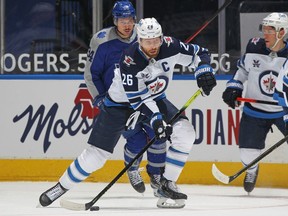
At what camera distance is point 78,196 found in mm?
6832

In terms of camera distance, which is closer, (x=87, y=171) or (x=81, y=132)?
(x=87, y=171)

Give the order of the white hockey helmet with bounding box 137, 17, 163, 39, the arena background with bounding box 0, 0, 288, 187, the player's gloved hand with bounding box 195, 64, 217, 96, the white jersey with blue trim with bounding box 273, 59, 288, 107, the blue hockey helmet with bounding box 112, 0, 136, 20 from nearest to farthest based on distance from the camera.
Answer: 1. the white hockey helmet with bounding box 137, 17, 163, 39
2. the player's gloved hand with bounding box 195, 64, 217, 96
3. the white jersey with blue trim with bounding box 273, 59, 288, 107
4. the blue hockey helmet with bounding box 112, 0, 136, 20
5. the arena background with bounding box 0, 0, 288, 187

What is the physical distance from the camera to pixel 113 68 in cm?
668

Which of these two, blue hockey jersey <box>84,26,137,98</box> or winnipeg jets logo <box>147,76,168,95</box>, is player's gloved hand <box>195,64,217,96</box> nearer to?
winnipeg jets logo <box>147,76,168,95</box>

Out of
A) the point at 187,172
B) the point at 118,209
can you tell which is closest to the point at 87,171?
the point at 118,209

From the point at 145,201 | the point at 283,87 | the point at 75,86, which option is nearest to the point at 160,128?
the point at 283,87

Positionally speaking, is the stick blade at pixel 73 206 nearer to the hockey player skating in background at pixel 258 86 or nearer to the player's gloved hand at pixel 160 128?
the player's gloved hand at pixel 160 128

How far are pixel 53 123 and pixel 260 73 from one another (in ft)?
5.08

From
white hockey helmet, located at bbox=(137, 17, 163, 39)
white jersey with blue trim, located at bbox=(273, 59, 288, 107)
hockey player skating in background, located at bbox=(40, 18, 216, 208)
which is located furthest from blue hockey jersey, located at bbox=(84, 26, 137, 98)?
white jersey with blue trim, located at bbox=(273, 59, 288, 107)

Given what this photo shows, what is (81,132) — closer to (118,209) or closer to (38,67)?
(38,67)

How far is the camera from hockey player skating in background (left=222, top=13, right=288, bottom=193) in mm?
6672

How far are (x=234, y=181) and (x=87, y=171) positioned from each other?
5.33 ft

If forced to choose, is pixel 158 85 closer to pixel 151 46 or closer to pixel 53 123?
pixel 151 46

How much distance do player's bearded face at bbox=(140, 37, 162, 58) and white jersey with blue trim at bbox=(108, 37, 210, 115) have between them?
3 centimetres
